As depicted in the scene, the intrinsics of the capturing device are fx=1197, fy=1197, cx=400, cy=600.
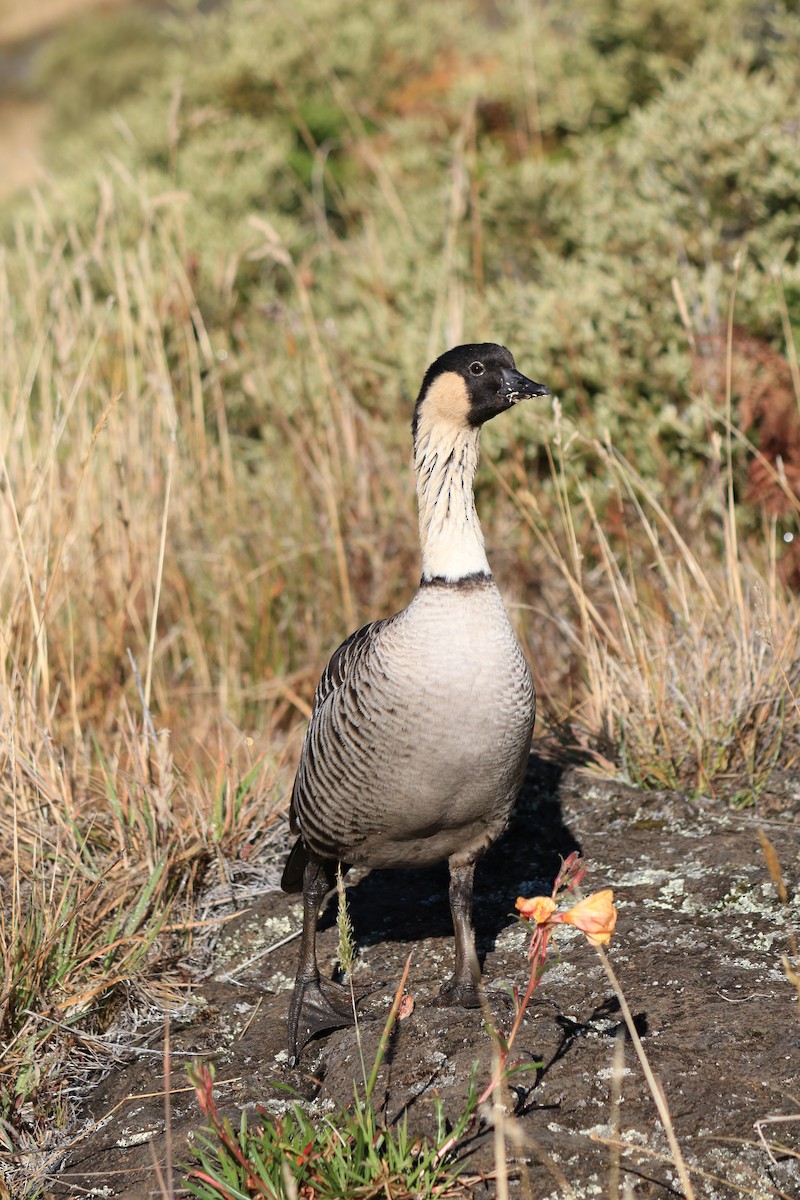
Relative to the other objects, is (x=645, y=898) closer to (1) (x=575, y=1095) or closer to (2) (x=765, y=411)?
(1) (x=575, y=1095)

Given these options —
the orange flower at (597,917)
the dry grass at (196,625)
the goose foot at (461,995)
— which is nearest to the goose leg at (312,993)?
the goose foot at (461,995)

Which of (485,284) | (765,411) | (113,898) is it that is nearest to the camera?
(113,898)

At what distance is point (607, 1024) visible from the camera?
2.87 m

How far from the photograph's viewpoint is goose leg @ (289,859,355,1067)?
3.13m

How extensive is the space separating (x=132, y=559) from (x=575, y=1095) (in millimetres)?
3116

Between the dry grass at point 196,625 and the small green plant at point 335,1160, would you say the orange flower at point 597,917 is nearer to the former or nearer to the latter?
the small green plant at point 335,1160

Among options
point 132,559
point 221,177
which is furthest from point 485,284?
point 132,559

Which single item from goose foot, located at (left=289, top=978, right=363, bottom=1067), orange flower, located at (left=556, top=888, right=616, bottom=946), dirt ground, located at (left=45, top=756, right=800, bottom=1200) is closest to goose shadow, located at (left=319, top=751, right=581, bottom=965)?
dirt ground, located at (left=45, top=756, right=800, bottom=1200)

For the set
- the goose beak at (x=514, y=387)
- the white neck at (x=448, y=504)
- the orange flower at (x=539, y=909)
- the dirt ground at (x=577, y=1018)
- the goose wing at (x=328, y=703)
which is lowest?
the dirt ground at (x=577, y=1018)

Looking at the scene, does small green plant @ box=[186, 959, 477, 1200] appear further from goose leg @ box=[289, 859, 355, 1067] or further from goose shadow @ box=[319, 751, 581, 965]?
goose shadow @ box=[319, 751, 581, 965]

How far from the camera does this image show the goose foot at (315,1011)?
312 cm

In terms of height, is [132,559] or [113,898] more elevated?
[132,559]

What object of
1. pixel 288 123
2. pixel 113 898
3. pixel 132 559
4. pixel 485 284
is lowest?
pixel 113 898

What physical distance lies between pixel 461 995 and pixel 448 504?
1281 millimetres
